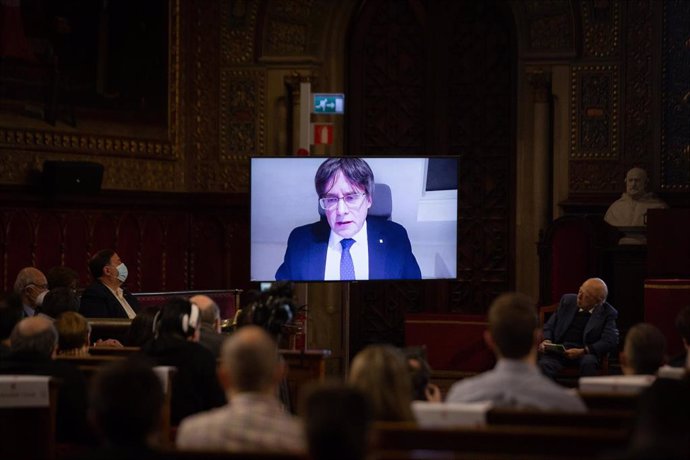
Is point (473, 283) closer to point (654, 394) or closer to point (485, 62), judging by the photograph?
point (485, 62)

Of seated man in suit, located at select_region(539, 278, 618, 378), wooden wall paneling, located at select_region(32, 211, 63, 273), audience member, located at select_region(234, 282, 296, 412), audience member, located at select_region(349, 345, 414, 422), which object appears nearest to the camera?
audience member, located at select_region(349, 345, 414, 422)

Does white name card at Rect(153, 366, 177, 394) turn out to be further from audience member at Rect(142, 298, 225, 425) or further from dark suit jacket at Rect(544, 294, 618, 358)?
dark suit jacket at Rect(544, 294, 618, 358)

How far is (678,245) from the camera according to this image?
11828 millimetres

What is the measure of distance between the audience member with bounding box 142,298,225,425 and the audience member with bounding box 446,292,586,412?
180cm

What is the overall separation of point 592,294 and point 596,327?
A: 0.81 feet

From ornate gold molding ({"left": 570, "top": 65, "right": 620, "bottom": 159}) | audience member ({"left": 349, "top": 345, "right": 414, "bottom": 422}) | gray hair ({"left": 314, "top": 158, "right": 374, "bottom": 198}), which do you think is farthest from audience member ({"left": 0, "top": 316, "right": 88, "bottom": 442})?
ornate gold molding ({"left": 570, "top": 65, "right": 620, "bottom": 159})

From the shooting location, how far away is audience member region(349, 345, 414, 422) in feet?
14.5

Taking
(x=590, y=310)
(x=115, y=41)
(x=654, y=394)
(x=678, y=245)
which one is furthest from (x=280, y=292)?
(x=115, y=41)

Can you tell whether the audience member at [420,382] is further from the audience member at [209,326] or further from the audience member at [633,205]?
the audience member at [633,205]

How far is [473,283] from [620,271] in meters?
2.17

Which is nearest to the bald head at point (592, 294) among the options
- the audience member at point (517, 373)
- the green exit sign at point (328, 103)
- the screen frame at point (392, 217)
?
the screen frame at point (392, 217)

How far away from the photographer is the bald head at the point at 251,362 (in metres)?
4.02

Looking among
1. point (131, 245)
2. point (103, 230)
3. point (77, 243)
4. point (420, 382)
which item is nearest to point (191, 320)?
point (420, 382)

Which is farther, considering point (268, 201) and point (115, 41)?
point (115, 41)
